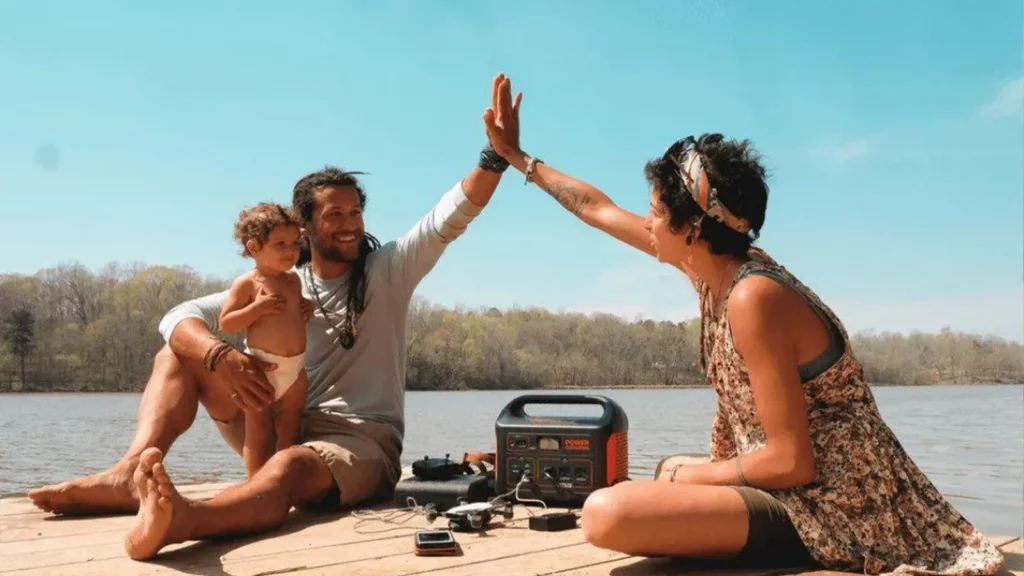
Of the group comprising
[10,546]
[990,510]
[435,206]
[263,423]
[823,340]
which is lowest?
[990,510]

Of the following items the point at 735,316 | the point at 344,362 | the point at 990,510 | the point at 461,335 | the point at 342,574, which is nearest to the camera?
the point at 735,316

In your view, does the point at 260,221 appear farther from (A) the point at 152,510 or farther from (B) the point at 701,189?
(B) the point at 701,189

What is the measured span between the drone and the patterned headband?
134 cm

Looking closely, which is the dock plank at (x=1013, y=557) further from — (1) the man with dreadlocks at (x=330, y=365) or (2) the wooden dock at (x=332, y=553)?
(1) the man with dreadlocks at (x=330, y=365)

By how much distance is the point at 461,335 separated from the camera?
51.8 m

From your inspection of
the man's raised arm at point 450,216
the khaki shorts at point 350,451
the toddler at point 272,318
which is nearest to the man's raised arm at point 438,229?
the man's raised arm at point 450,216

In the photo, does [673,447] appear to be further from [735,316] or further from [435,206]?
[735,316]

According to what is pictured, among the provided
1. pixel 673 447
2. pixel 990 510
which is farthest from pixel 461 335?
pixel 990 510

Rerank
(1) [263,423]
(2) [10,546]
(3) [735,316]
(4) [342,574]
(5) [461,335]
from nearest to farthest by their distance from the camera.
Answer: (3) [735,316]
(4) [342,574]
(2) [10,546]
(1) [263,423]
(5) [461,335]

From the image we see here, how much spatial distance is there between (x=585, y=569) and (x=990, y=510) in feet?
27.3

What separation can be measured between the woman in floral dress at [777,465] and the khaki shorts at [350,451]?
138 cm

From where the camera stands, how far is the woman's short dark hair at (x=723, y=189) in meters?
2.28

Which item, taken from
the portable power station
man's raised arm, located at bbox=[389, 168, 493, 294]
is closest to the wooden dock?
the portable power station

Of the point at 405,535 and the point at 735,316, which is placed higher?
the point at 735,316
